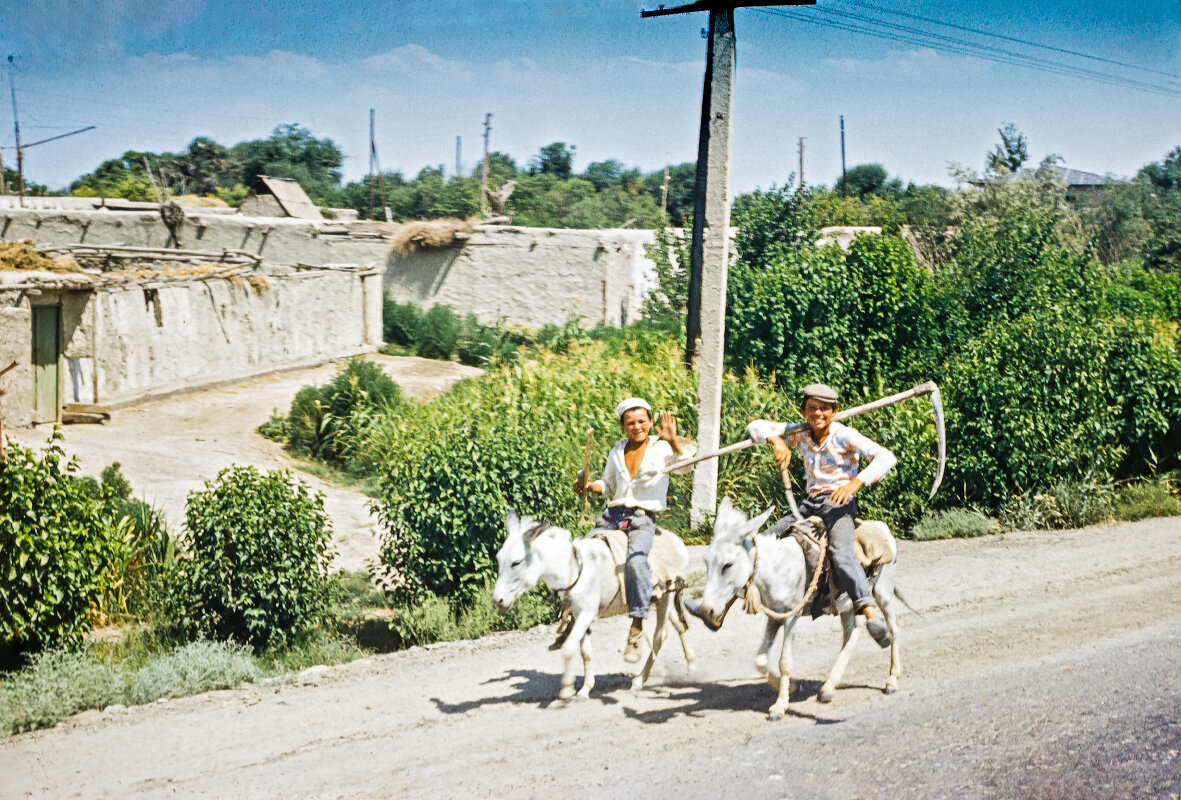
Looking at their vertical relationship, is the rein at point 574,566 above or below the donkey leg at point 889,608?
above

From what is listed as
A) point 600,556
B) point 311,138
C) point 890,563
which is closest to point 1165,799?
point 890,563

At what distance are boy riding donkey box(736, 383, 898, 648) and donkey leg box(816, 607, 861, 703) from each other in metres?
0.13

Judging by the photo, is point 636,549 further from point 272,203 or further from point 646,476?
point 272,203

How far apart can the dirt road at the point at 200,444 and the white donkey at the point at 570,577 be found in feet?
15.9

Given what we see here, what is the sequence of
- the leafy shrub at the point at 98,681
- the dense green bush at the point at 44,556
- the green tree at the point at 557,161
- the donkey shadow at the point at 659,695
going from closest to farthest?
the donkey shadow at the point at 659,695, the leafy shrub at the point at 98,681, the dense green bush at the point at 44,556, the green tree at the point at 557,161

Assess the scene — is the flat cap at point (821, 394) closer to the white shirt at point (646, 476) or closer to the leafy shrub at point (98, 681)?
the white shirt at point (646, 476)

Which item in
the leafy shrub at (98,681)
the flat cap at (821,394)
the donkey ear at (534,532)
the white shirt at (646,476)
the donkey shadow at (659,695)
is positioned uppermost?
the flat cap at (821,394)

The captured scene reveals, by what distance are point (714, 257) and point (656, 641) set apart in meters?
5.78

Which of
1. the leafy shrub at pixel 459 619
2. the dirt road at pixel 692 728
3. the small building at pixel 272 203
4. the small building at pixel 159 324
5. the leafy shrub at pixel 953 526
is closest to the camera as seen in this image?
the dirt road at pixel 692 728

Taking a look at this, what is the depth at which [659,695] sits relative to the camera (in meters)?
7.91

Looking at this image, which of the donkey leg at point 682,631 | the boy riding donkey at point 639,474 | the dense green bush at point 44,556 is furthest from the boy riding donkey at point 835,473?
the dense green bush at point 44,556

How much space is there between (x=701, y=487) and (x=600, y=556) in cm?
527

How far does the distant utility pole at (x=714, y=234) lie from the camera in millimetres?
12156

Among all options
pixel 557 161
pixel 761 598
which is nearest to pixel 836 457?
pixel 761 598
